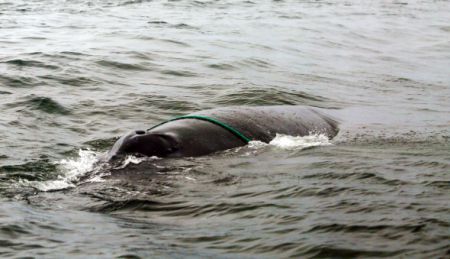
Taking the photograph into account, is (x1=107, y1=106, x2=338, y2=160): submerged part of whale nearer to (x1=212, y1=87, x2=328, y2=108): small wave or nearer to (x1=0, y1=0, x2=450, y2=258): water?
(x1=0, y1=0, x2=450, y2=258): water

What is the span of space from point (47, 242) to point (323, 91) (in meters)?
8.65

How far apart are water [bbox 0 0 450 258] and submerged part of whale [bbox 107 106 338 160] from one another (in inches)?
7.0

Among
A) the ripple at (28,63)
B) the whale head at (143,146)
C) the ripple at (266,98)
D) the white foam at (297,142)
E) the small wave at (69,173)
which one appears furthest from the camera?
the ripple at (28,63)

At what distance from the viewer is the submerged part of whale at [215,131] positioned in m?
6.09

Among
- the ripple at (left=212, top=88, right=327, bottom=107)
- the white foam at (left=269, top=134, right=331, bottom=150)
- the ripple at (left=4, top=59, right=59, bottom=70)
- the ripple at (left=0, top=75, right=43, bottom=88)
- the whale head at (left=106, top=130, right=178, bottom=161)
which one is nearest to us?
the whale head at (left=106, top=130, right=178, bottom=161)

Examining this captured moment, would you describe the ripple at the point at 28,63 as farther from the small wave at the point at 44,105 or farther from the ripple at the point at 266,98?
the ripple at the point at 266,98

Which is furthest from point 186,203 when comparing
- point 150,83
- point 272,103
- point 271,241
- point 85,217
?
point 150,83

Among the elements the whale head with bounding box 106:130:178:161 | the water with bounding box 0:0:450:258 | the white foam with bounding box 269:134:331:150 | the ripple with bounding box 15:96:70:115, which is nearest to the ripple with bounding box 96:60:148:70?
the water with bounding box 0:0:450:258

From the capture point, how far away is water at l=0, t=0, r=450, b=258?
174 inches

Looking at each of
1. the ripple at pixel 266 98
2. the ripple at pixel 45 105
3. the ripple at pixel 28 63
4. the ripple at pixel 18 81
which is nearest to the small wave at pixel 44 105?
the ripple at pixel 45 105

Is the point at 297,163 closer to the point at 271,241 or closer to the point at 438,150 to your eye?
the point at 438,150

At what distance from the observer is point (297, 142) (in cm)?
714

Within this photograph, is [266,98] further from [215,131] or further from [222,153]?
[222,153]

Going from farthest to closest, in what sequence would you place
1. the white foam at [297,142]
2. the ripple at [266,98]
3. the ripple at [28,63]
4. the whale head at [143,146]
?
the ripple at [28,63], the ripple at [266,98], the white foam at [297,142], the whale head at [143,146]
